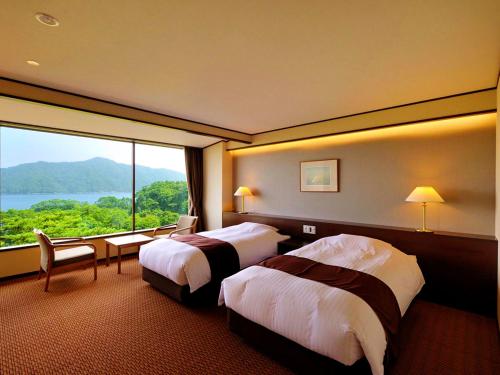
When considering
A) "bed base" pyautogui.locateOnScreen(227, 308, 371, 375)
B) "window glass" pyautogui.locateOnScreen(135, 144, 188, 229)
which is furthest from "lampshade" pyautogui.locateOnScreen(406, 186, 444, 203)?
"window glass" pyautogui.locateOnScreen(135, 144, 188, 229)

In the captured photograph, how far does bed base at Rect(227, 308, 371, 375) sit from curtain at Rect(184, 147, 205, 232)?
11.7 ft

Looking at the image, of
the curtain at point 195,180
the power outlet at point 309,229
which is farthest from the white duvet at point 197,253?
the curtain at point 195,180

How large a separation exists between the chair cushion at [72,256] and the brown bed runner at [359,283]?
2.70 meters

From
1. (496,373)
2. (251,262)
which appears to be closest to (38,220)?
(251,262)

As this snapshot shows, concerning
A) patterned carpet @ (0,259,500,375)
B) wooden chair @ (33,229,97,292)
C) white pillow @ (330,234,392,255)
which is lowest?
patterned carpet @ (0,259,500,375)

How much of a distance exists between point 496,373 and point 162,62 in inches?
139

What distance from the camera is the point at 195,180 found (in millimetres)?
5656

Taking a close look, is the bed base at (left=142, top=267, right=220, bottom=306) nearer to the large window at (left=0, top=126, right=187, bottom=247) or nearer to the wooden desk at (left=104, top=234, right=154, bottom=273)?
the wooden desk at (left=104, top=234, right=154, bottom=273)

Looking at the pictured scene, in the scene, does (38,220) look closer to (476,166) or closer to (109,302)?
(109,302)

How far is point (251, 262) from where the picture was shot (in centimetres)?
343

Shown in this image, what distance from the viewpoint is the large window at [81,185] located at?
387 centimetres

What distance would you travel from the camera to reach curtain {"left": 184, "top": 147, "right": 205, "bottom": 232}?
559 centimetres

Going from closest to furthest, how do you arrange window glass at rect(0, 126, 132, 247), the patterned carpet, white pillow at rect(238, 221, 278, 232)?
1. the patterned carpet
2. window glass at rect(0, 126, 132, 247)
3. white pillow at rect(238, 221, 278, 232)

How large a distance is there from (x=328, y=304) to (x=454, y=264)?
6.36ft
